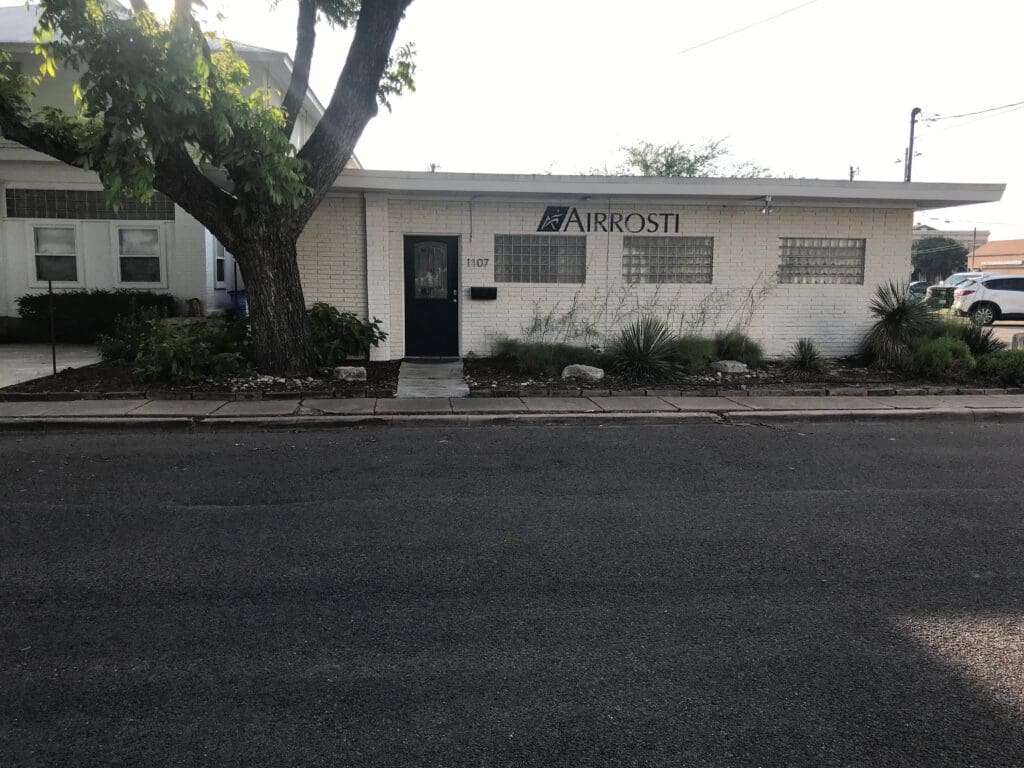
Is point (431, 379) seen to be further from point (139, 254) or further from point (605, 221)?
point (139, 254)

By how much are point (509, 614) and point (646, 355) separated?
8.14 m

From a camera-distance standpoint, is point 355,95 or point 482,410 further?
point 355,95

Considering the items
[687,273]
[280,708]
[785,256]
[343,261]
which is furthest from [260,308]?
[785,256]

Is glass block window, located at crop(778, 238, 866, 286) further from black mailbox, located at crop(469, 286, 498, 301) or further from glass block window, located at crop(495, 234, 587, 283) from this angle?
black mailbox, located at crop(469, 286, 498, 301)

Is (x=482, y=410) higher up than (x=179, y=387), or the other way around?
(x=179, y=387)

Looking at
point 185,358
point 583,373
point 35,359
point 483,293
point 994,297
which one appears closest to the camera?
point 185,358

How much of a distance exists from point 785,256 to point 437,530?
1094 centimetres

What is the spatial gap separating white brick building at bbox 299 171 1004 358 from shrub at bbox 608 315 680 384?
64.6 inches

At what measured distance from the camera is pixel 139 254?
1625 cm

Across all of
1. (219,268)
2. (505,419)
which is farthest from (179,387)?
(219,268)

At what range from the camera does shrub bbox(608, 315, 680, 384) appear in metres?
11.5

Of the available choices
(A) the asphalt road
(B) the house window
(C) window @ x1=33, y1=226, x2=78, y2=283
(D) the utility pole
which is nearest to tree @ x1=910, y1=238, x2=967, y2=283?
(D) the utility pole

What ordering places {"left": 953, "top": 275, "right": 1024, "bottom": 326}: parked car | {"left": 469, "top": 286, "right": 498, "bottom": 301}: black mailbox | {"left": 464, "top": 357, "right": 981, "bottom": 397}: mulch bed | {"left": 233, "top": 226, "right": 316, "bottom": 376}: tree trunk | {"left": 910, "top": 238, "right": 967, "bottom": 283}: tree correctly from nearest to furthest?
{"left": 233, "top": 226, "right": 316, "bottom": 376}: tree trunk, {"left": 464, "top": 357, "right": 981, "bottom": 397}: mulch bed, {"left": 469, "top": 286, "right": 498, "bottom": 301}: black mailbox, {"left": 953, "top": 275, "right": 1024, "bottom": 326}: parked car, {"left": 910, "top": 238, "right": 967, "bottom": 283}: tree

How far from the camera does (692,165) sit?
36125 millimetres
